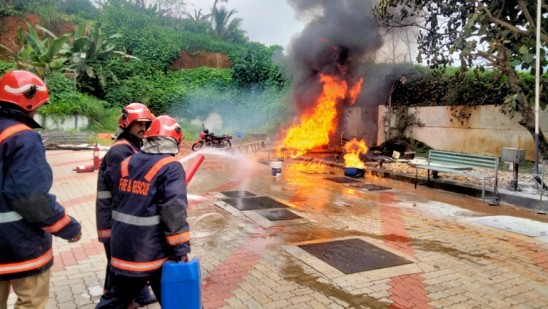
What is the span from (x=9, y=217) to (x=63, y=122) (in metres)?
18.6

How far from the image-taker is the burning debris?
15477mm

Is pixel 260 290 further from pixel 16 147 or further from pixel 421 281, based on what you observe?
pixel 16 147

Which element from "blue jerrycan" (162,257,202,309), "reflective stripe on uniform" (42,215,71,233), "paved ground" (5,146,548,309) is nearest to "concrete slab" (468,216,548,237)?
"paved ground" (5,146,548,309)

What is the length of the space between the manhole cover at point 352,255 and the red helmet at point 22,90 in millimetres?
3321

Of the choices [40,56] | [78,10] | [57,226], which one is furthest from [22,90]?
[78,10]

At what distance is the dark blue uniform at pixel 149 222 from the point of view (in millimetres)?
2588

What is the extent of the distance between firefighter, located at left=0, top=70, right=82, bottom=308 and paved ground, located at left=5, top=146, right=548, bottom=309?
1171 mm

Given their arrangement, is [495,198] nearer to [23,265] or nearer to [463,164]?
[463,164]

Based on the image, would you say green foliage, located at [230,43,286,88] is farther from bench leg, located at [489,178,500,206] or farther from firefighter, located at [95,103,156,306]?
firefighter, located at [95,103,156,306]

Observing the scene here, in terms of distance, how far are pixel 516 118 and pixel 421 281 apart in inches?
436

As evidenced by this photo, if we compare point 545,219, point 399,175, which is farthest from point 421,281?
point 399,175

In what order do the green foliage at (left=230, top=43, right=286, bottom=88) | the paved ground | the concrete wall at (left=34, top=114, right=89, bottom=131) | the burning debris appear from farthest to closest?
the green foliage at (left=230, top=43, right=286, bottom=88) < the concrete wall at (left=34, top=114, right=89, bottom=131) < the burning debris < the paved ground

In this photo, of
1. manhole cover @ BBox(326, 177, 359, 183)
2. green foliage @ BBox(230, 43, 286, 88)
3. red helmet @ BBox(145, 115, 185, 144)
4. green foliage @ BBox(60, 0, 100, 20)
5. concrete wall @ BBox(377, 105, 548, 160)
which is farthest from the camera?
green foliage @ BBox(60, 0, 100, 20)

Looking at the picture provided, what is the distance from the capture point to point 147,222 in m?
2.63
